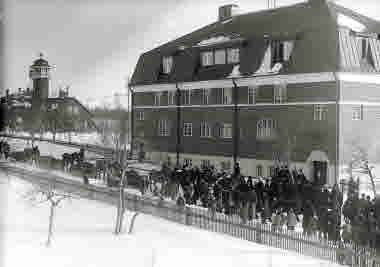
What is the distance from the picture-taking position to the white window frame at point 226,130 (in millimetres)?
6066

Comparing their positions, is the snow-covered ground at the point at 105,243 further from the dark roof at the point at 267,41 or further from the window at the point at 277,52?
the window at the point at 277,52

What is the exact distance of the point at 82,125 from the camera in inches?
240

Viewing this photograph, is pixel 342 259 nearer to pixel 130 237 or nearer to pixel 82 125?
pixel 130 237

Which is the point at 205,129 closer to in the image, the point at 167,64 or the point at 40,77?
the point at 167,64

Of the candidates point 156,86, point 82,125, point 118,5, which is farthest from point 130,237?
point 118,5

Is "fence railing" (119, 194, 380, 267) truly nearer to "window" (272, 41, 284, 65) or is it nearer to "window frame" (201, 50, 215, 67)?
"window frame" (201, 50, 215, 67)

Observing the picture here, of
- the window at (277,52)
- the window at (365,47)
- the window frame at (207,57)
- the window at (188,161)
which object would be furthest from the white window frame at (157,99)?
the window at (365,47)

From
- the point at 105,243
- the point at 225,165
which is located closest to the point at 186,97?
the point at 225,165

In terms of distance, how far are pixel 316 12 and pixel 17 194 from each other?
4924 millimetres

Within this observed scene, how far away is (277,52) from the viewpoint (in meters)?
5.98

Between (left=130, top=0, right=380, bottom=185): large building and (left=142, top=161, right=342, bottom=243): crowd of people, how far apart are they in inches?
6.2

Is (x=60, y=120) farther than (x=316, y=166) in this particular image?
Yes

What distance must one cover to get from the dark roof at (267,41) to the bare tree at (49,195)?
1.99 m

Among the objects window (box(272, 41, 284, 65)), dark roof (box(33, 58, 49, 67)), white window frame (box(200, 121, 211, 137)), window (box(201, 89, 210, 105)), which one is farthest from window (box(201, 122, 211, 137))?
dark roof (box(33, 58, 49, 67))
